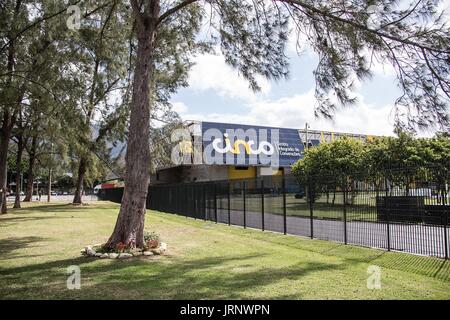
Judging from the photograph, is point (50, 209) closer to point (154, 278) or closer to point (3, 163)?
point (3, 163)

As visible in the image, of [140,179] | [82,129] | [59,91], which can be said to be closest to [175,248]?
[140,179]

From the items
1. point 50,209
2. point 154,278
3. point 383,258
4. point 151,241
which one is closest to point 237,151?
point 50,209

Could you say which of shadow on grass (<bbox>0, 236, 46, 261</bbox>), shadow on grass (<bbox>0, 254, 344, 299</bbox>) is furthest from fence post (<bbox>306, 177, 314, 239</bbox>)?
shadow on grass (<bbox>0, 236, 46, 261</bbox>)

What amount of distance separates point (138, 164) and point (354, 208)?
5348 mm

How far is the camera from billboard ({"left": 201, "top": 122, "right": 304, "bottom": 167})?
5175 cm

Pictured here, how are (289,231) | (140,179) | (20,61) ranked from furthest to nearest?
(20,61)
(289,231)
(140,179)

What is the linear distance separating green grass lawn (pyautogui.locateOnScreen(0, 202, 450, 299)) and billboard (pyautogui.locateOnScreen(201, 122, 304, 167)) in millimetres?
39082

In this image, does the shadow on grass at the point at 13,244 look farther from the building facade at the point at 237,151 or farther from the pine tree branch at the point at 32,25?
the building facade at the point at 237,151

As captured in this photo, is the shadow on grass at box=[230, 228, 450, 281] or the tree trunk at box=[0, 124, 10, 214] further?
the tree trunk at box=[0, 124, 10, 214]

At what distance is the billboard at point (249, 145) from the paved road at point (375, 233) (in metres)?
36.6

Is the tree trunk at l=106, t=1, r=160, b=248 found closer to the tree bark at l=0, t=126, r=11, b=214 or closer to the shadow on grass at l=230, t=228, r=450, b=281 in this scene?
the shadow on grass at l=230, t=228, r=450, b=281

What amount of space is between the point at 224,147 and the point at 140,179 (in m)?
41.7

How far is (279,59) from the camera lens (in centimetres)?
1031
